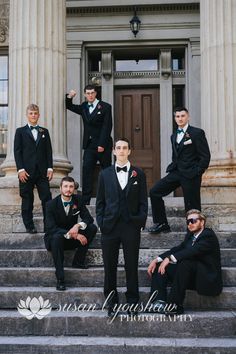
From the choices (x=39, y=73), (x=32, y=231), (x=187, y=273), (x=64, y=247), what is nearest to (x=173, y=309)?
(x=187, y=273)

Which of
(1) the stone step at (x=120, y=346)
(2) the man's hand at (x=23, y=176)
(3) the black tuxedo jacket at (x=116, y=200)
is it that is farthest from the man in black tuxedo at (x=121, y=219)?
(2) the man's hand at (x=23, y=176)

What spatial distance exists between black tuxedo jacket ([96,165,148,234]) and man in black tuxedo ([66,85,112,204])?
2.38m

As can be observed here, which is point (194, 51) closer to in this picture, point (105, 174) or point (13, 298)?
point (105, 174)

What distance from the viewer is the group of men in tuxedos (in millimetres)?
5512

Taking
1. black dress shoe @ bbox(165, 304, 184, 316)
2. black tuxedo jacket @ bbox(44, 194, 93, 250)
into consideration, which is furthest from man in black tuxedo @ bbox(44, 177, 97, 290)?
black dress shoe @ bbox(165, 304, 184, 316)

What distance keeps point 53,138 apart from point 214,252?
12.3 feet

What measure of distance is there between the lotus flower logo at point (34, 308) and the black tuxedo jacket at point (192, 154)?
2503 mm

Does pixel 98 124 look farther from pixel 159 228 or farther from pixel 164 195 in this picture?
pixel 159 228

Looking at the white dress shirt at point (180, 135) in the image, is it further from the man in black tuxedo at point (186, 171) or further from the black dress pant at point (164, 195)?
the black dress pant at point (164, 195)

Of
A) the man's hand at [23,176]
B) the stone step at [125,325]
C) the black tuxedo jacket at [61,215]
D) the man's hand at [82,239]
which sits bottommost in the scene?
the stone step at [125,325]

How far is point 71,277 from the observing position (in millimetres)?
6234

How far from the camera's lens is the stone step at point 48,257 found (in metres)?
6.62

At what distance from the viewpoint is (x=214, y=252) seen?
5750mm

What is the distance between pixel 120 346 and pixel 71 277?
4.43 feet
